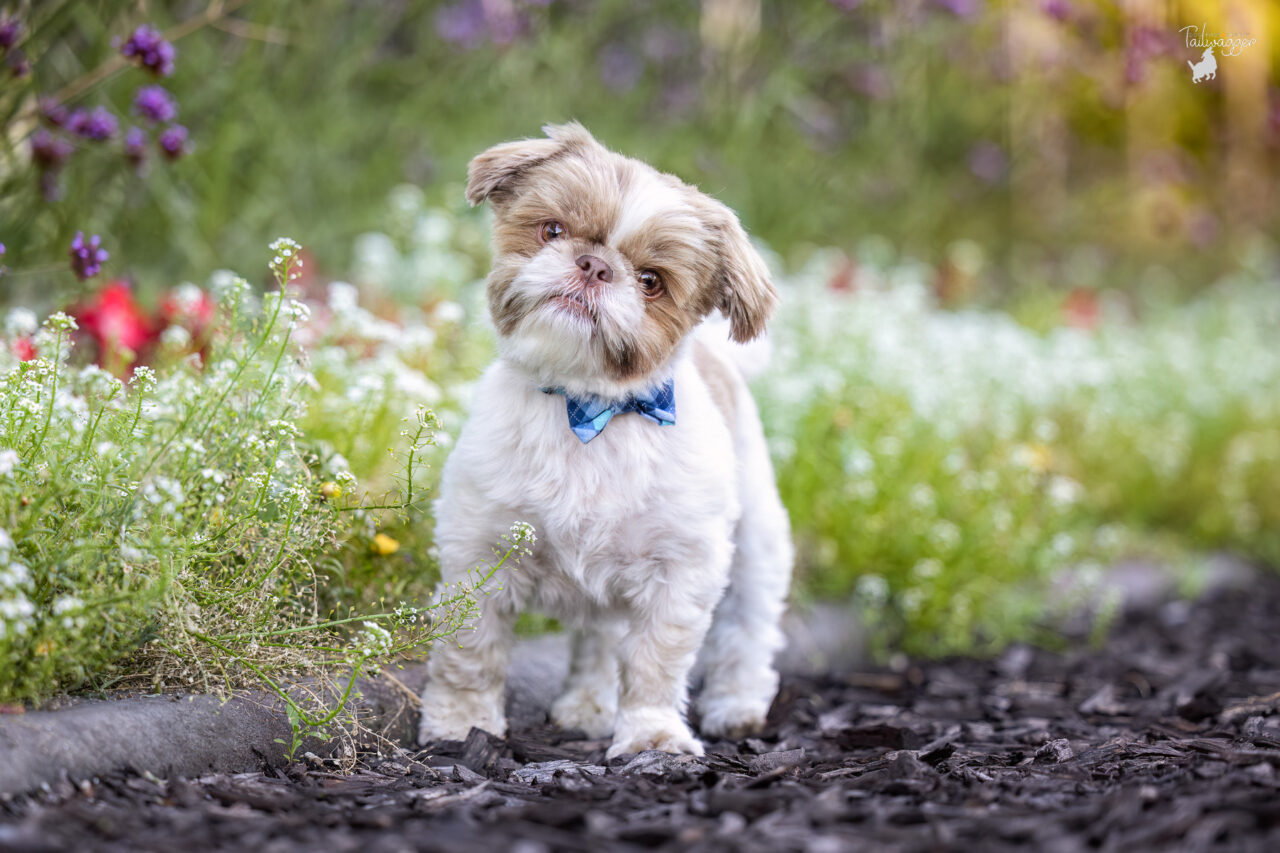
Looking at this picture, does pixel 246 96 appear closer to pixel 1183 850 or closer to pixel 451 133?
pixel 451 133

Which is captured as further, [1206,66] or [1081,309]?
[1081,309]

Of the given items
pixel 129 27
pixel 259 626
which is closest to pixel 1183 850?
pixel 259 626

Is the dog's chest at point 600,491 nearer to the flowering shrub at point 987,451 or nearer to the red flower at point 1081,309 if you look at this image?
the flowering shrub at point 987,451

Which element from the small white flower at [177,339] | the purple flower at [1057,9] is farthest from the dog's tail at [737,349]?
the purple flower at [1057,9]

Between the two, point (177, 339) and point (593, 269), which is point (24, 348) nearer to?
point (177, 339)

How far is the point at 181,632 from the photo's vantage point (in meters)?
2.89

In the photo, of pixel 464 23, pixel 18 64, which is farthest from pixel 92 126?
pixel 464 23

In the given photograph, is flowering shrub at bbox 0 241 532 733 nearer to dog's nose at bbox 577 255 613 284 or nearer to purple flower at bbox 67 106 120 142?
dog's nose at bbox 577 255 613 284

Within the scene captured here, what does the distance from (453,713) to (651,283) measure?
1.36 meters

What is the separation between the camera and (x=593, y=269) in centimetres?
312

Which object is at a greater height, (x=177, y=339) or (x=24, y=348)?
(x=177, y=339)

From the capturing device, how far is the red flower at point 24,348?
12.0 ft

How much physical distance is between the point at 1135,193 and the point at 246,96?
1070 cm

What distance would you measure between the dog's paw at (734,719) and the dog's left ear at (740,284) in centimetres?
129
